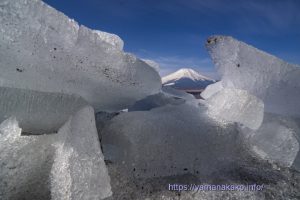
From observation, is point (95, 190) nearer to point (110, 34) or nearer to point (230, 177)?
point (230, 177)

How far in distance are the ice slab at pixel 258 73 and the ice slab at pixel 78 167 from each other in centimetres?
54

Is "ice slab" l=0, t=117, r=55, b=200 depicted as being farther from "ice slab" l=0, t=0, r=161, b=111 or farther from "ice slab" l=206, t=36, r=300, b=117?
"ice slab" l=206, t=36, r=300, b=117

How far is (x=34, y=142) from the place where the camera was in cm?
68

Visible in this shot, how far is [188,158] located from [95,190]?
0.95ft

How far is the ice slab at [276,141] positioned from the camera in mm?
861

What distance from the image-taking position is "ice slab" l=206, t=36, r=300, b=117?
36.9 inches

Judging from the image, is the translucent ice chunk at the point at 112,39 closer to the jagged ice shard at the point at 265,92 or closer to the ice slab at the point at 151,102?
the ice slab at the point at 151,102

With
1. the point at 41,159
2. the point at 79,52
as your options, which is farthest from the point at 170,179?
the point at 79,52

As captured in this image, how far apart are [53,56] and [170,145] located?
1.43 ft

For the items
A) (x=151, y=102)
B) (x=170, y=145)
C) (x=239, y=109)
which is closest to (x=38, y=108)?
(x=170, y=145)

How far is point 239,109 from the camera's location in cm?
90

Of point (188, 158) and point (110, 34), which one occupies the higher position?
point (110, 34)

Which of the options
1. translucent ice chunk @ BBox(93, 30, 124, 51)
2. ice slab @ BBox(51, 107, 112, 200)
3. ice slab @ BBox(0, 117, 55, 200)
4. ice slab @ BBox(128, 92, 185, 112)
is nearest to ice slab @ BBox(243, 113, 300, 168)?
ice slab @ BBox(128, 92, 185, 112)

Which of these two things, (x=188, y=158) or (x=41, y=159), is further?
(x=188, y=158)
